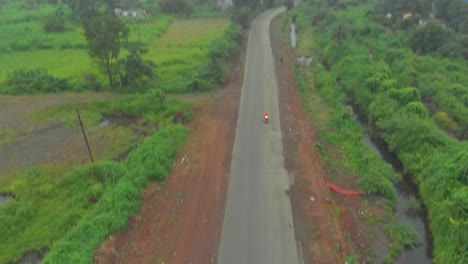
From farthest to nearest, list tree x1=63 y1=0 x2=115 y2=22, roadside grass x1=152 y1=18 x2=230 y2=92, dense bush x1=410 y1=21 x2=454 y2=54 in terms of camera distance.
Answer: tree x1=63 y1=0 x2=115 y2=22 → dense bush x1=410 y1=21 x2=454 y2=54 → roadside grass x1=152 y1=18 x2=230 y2=92

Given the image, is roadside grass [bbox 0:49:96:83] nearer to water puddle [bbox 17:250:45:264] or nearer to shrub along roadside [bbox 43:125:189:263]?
shrub along roadside [bbox 43:125:189:263]

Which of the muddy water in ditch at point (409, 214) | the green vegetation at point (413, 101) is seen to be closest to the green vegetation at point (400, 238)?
the muddy water in ditch at point (409, 214)

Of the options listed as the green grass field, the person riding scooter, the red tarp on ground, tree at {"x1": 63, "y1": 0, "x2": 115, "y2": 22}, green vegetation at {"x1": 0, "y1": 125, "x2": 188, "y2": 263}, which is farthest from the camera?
tree at {"x1": 63, "y1": 0, "x2": 115, "y2": 22}

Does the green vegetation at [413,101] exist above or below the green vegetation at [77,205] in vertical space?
above

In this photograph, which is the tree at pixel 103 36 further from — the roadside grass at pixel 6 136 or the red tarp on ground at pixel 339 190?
the red tarp on ground at pixel 339 190

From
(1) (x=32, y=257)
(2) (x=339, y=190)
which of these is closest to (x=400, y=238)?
(2) (x=339, y=190)

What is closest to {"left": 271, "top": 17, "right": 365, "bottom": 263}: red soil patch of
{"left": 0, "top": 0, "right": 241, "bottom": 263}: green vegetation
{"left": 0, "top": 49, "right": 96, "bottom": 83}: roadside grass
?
{"left": 0, "top": 0, "right": 241, "bottom": 263}: green vegetation
